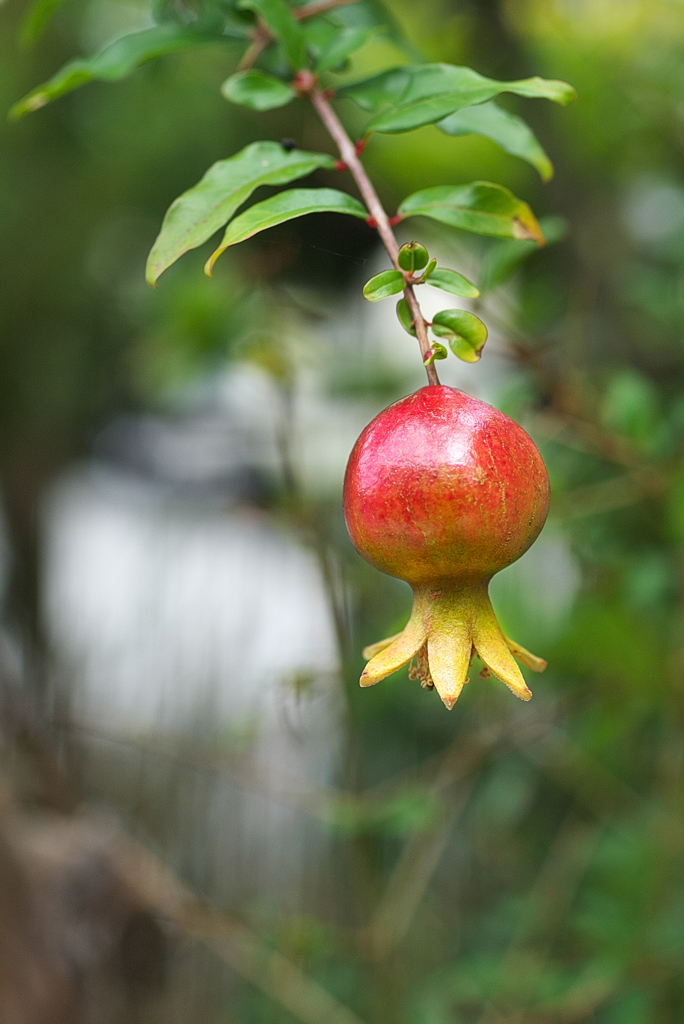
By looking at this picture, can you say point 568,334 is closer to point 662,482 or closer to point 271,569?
point 662,482

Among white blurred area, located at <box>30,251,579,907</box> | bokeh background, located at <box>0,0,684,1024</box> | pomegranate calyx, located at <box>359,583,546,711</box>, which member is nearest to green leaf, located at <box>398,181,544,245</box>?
pomegranate calyx, located at <box>359,583,546,711</box>

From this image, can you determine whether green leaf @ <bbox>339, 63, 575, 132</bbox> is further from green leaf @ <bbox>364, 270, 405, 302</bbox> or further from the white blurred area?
the white blurred area

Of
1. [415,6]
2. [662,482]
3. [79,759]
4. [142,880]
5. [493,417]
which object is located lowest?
[79,759]

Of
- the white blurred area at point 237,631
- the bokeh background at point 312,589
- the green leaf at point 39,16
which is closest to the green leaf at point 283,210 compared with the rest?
the green leaf at point 39,16

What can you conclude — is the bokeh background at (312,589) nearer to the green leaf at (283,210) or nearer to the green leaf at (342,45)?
the green leaf at (342,45)

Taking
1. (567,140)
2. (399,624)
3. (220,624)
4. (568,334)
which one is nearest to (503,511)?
(399,624)

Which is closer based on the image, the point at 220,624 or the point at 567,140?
the point at 567,140

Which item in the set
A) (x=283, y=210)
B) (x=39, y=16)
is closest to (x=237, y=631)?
(x=39, y=16)
